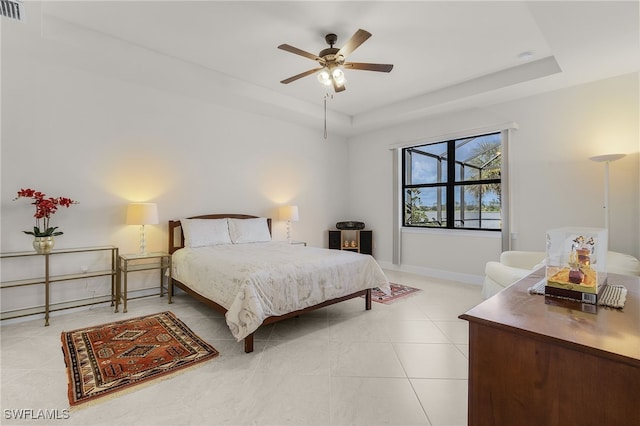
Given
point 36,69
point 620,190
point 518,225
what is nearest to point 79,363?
point 36,69

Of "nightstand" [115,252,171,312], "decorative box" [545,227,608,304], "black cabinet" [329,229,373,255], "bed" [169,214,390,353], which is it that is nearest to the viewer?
"decorative box" [545,227,608,304]

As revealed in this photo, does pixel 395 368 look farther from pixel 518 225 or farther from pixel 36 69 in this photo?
pixel 36 69

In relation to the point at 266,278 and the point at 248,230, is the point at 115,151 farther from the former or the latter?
the point at 266,278

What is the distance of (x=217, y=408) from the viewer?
1.76 meters

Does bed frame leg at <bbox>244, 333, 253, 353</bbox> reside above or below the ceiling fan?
below

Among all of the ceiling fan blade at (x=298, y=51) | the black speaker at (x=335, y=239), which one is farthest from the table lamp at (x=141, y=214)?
the black speaker at (x=335, y=239)

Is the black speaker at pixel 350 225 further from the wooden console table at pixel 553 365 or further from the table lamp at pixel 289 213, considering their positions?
the wooden console table at pixel 553 365

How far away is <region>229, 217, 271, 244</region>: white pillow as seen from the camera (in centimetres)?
428

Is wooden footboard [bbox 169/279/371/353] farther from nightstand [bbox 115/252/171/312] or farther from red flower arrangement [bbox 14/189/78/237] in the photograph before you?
red flower arrangement [bbox 14/189/78/237]

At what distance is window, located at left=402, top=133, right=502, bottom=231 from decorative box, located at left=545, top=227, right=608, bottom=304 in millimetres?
3413

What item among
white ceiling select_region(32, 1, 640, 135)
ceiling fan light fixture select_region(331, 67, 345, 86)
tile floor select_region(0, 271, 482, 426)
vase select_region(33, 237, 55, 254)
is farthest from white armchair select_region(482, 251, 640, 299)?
vase select_region(33, 237, 55, 254)

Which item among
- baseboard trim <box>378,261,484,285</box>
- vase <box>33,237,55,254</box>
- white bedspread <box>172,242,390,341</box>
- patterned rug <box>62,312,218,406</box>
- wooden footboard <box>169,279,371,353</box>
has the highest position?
vase <box>33,237,55,254</box>

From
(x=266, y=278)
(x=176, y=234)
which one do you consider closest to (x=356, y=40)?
(x=266, y=278)

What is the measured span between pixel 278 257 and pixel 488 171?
139 inches
